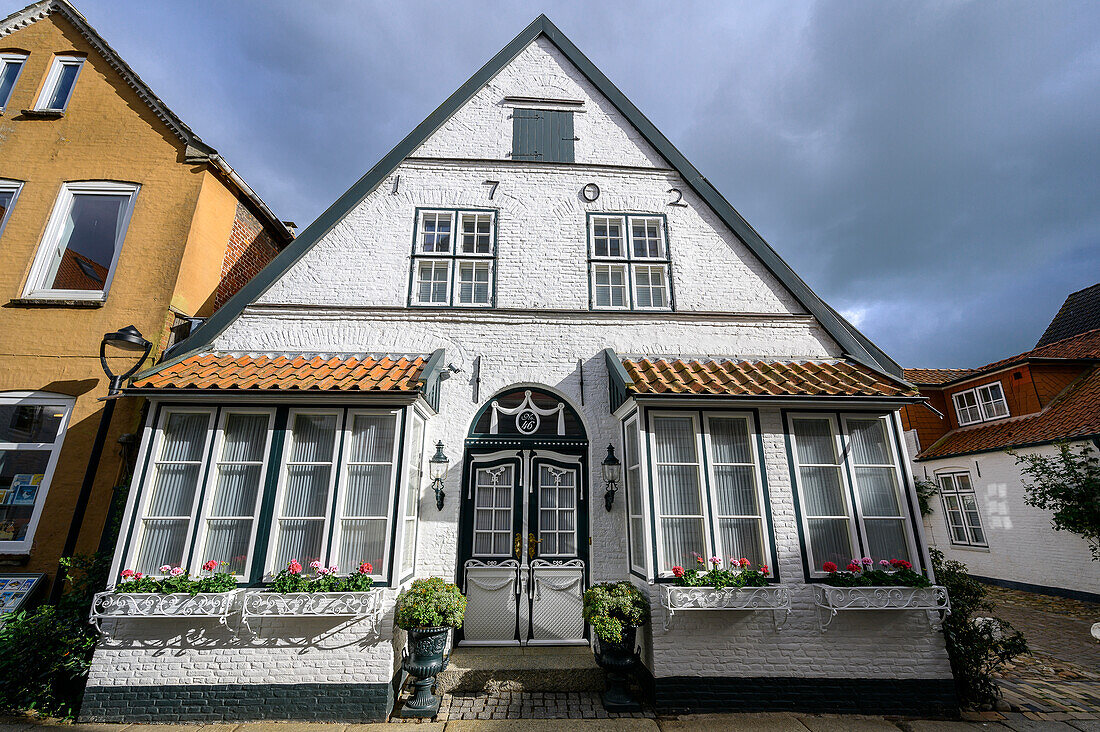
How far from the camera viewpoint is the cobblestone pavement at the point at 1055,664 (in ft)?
16.9

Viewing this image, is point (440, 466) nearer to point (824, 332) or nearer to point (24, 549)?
point (24, 549)

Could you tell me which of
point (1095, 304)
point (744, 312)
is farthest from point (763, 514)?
point (1095, 304)

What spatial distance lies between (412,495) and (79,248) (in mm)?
6793

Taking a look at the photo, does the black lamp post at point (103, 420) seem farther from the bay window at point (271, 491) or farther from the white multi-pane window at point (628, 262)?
the white multi-pane window at point (628, 262)

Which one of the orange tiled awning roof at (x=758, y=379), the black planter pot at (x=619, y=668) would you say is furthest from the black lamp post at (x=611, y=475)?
the black planter pot at (x=619, y=668)

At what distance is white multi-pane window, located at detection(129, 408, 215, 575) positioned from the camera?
531 centimetres

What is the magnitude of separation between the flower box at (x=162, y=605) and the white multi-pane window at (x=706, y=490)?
15.6 ft

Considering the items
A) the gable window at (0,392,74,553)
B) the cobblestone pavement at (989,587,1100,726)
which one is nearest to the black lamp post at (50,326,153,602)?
the gable window at (0,392,74,553)

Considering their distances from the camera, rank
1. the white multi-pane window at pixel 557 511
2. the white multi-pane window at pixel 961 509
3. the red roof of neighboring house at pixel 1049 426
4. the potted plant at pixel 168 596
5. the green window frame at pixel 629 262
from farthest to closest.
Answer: the white multi-pane window at pixel 961 509 → the red roof of neighboring house at pixel 1049 426 → the green window frame at pixel 629 262 → the white multi-pane window at pixel 557 511 → the potted plant at pixel 168 596

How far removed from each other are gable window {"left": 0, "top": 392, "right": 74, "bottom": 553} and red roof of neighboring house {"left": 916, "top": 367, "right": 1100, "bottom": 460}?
1767 cm

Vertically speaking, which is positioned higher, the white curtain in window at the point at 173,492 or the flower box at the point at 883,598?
the white curtain in window at the point at 173,492

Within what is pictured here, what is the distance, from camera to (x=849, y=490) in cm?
579

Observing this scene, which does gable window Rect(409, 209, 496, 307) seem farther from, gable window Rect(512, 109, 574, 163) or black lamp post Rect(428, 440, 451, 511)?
black lamp post Rect(428, 440, 451, 511)

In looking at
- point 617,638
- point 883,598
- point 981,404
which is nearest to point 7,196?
point 617,638
